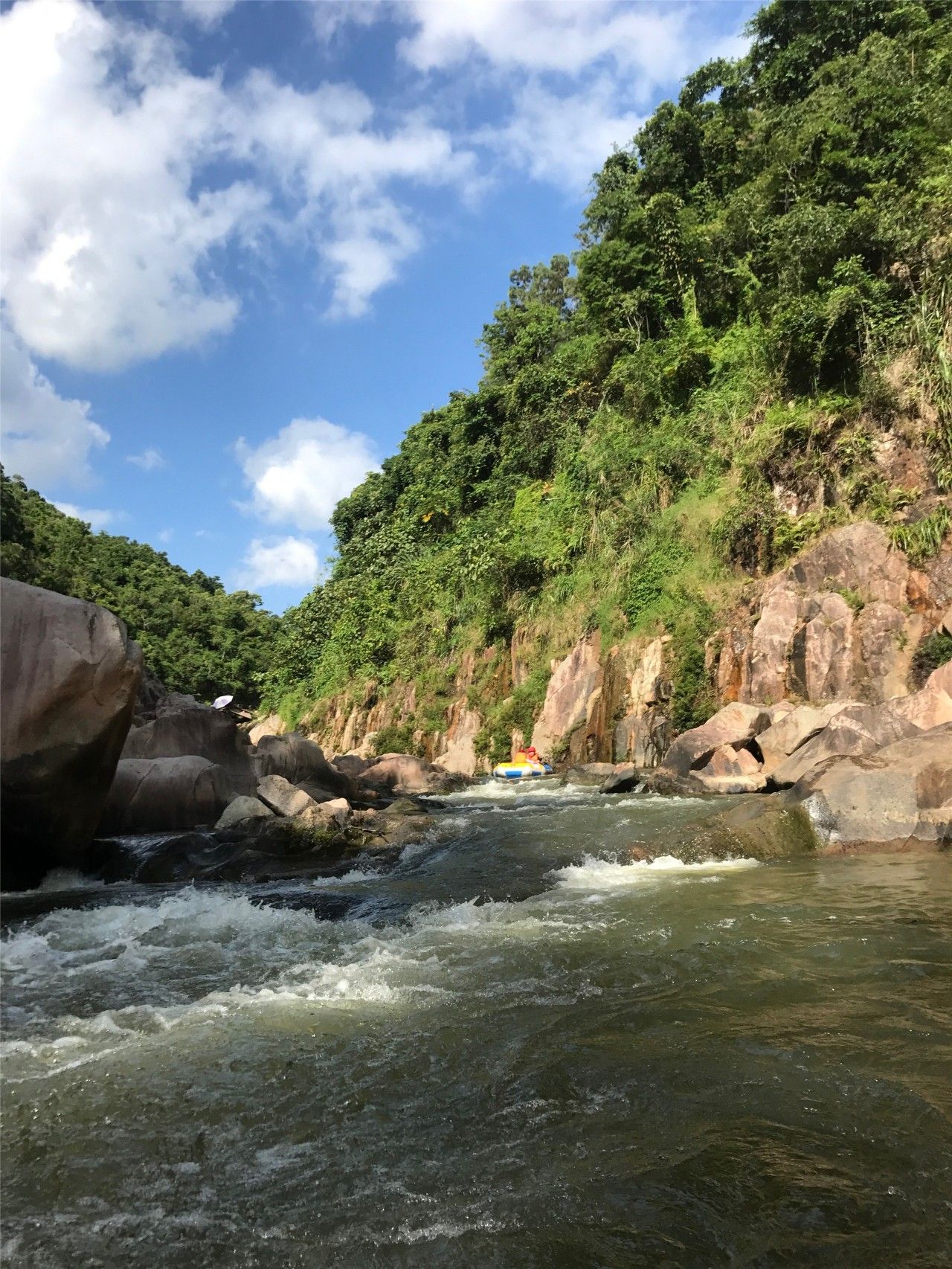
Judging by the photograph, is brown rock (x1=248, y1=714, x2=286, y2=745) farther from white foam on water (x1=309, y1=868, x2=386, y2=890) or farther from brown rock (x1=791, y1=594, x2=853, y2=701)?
white foam on water (x1=309, y1=868, x2=386, y2=890)

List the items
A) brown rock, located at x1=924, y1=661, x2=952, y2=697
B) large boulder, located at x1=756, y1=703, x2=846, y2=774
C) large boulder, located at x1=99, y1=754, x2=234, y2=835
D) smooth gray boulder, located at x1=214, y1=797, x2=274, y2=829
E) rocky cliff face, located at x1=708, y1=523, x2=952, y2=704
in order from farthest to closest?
1. rocky cliff face, located at x1=708, y1=523, x2=952, y2=704
2. large boulder, located at x1=756, y1=703, x2=846, y2=774
3. brown rock, located at x1=924, y1=661, x2=952, y2=697
4. large boulder, located at x1=99, y1=754, x2=234, y2=835
5. smooth gray boulder, located at x1=214, y1=797, x2=274, y2=829

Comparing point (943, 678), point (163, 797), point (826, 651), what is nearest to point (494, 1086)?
point (163, 797)

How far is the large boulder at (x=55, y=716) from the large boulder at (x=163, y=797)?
222 centimetres

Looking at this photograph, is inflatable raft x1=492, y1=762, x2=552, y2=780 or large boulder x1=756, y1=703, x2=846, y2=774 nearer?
large boulder x1=756, y1=703, x2=846, y2=774

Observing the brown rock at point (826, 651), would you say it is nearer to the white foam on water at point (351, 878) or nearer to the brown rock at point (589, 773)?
the brown rock at point (589, 773)

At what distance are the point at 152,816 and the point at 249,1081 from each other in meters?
8.84

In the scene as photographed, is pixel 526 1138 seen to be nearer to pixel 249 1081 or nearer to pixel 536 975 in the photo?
pixel 249 1081

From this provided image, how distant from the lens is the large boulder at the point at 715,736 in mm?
15648

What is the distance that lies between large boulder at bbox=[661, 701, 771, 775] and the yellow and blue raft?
531 centimetres

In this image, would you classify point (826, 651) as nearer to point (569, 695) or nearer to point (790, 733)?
point (790, 733)

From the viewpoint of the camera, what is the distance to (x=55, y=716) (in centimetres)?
859

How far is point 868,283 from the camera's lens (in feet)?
67.4

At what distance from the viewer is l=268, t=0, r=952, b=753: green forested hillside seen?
20.3 meters

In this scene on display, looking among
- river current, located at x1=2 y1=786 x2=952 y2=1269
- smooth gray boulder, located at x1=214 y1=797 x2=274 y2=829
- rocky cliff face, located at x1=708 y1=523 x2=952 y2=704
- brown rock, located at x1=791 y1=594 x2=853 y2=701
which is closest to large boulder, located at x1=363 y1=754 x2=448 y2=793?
rocky cliff face, located at x1=708 y1=523 x2=952 y2=704
